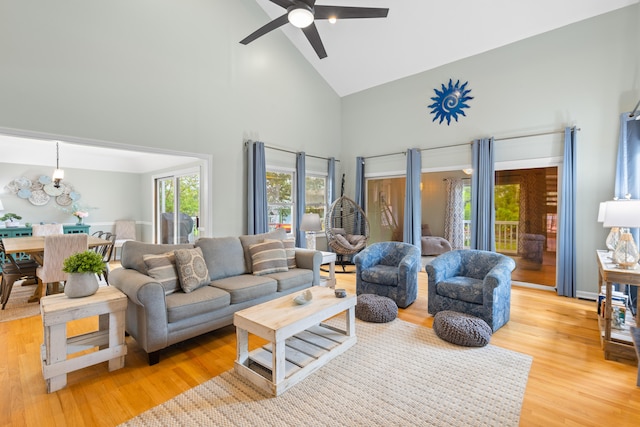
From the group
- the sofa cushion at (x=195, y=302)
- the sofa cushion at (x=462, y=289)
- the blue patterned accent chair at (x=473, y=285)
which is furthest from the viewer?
the sofa cushion at (x=462, y=289)

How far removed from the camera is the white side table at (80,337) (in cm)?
211

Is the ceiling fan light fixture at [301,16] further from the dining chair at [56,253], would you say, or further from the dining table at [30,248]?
the dining table at [30,248]

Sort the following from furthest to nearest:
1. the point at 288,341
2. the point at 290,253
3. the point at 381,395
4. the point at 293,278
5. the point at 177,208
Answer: the point at 177,208, the point at 290,253, the point at 293,278, the point at 288,341, the point at 381,395

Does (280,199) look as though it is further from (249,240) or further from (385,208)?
(385,208)

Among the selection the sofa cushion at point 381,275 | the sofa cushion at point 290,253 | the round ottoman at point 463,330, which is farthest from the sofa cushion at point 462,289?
the sofa cushion at point 290,253

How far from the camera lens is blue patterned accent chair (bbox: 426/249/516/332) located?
3.08 metres

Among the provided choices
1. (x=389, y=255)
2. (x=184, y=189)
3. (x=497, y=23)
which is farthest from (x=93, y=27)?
(x=497, y=23)

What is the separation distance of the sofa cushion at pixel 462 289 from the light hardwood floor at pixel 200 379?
389 mm

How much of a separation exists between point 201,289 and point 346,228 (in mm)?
4205

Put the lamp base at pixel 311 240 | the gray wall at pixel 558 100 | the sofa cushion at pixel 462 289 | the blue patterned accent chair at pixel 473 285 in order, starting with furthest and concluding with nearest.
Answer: the lamp base at pixel 311 240
the gray wall at pixel 558 100
the sofa cushion at pixel 462 289
the blue patterned accent chair at pixel 473 285

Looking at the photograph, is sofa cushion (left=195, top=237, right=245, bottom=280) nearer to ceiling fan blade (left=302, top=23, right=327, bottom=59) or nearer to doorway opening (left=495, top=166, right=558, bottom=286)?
ceiling fan blade (left=302, top=23, right=327, bottom=59)

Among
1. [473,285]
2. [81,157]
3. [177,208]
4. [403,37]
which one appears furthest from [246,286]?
[81,157]

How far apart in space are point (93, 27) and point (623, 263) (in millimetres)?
6031

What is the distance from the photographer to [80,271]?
7.64ft
